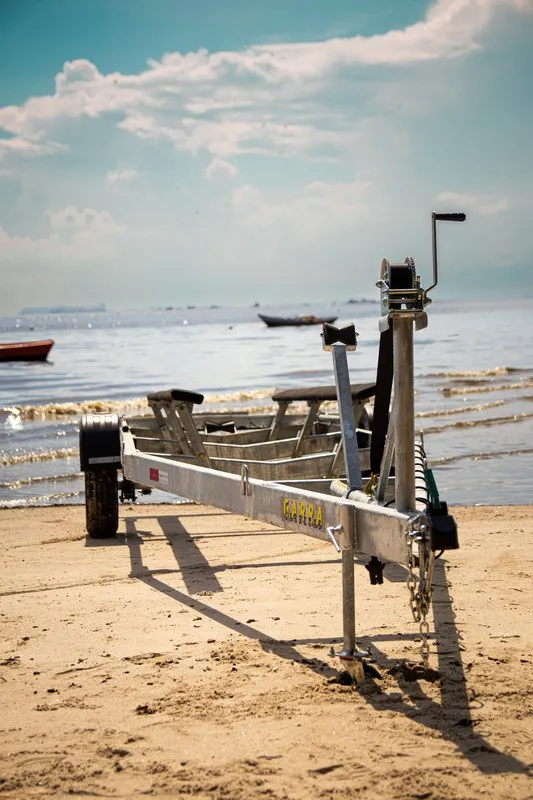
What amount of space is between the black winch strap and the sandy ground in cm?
96

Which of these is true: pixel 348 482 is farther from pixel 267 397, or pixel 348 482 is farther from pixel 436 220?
pixel 267 397

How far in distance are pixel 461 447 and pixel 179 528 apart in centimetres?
765

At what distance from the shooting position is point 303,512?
4.82 m

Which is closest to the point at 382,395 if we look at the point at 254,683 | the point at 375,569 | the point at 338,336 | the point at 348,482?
the point at 338,336

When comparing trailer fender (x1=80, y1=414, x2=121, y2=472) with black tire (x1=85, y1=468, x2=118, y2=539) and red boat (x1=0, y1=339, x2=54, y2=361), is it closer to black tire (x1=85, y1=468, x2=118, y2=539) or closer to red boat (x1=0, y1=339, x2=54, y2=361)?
black tire (x1=85, y1=468, x2=118, y2=539)

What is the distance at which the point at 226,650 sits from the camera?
528 cm

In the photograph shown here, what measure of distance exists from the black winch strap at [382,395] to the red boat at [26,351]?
49545 millimetres

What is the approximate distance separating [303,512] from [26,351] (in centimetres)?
5196

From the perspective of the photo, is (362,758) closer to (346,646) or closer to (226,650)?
(346,646)

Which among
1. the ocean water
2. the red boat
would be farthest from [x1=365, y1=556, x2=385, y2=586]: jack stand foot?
the red boat

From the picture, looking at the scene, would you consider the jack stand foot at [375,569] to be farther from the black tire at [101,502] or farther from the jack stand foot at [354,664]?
the black tire at [101,502]

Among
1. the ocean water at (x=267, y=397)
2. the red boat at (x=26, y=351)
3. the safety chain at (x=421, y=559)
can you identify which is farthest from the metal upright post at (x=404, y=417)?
the red boat at (x=26, y=351)

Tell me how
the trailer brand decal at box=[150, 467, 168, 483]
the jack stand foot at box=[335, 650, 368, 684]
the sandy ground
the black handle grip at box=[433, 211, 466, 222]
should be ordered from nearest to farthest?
1. the sandy ground
2. the black handle grip at box=[433, 211, 466, 222]
3. the jack stand foot at box=[335, 650, 368, 684]
4. the trailer brand decal at box=[150, 467, 168, 483]

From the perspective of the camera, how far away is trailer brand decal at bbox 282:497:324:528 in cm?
467
